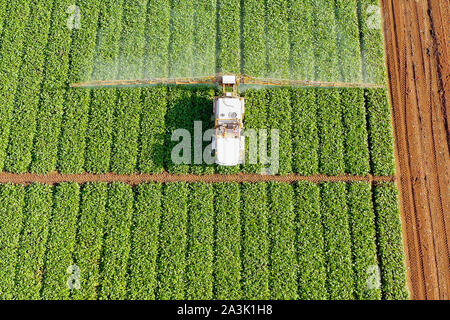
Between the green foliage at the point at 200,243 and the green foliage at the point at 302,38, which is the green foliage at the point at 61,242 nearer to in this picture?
the green foliage at the point at 200,243

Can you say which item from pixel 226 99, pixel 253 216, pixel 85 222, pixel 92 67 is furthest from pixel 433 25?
pixel 85 222

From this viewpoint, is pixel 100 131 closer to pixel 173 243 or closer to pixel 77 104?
pixel 77 104

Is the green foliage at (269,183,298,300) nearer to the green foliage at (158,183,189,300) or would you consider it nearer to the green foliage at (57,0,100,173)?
the green foliage at (158,183,189,300)

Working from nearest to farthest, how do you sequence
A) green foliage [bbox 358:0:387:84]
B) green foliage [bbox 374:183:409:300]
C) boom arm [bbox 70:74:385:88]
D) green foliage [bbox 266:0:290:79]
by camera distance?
green foliage [bbox 374:183:409:300] < boom arm [bbox 70:74:385:88] < green foliage [bbox 358:0:387:84] < green foliage [bbox 266:0:290:79]

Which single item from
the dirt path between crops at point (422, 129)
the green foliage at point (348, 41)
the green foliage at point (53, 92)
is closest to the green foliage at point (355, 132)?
the green foliage at point (348, 41)

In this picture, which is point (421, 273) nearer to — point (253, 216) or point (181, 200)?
point (253, 216)

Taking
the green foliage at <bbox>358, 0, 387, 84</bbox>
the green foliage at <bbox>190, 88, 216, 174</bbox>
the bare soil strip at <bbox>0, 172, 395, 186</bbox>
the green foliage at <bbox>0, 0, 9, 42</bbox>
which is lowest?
the bare soil strip at <bbox>0, 172, 395, 186</bbox>

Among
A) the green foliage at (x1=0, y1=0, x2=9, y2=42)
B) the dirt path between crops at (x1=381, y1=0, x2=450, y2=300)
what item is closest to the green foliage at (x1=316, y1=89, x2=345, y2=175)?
the dirt path between crops at (x1=381, y1=0, x2=450, y2=300)
